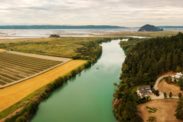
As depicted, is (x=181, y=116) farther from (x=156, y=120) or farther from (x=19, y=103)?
(x=19, y=103)

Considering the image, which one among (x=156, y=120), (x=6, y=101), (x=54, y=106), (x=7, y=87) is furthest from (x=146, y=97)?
(x=7, y=87)

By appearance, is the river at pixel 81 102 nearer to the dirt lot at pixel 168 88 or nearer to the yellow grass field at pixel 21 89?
the yellow grass field at pixel 21 89

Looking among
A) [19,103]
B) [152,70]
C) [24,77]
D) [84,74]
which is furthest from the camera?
[84,74]

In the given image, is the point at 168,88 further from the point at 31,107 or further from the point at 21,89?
the point at 21,89

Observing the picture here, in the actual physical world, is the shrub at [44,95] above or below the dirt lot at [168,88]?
below

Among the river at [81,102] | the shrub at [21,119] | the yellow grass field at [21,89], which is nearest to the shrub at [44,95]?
the river at [81,102]
